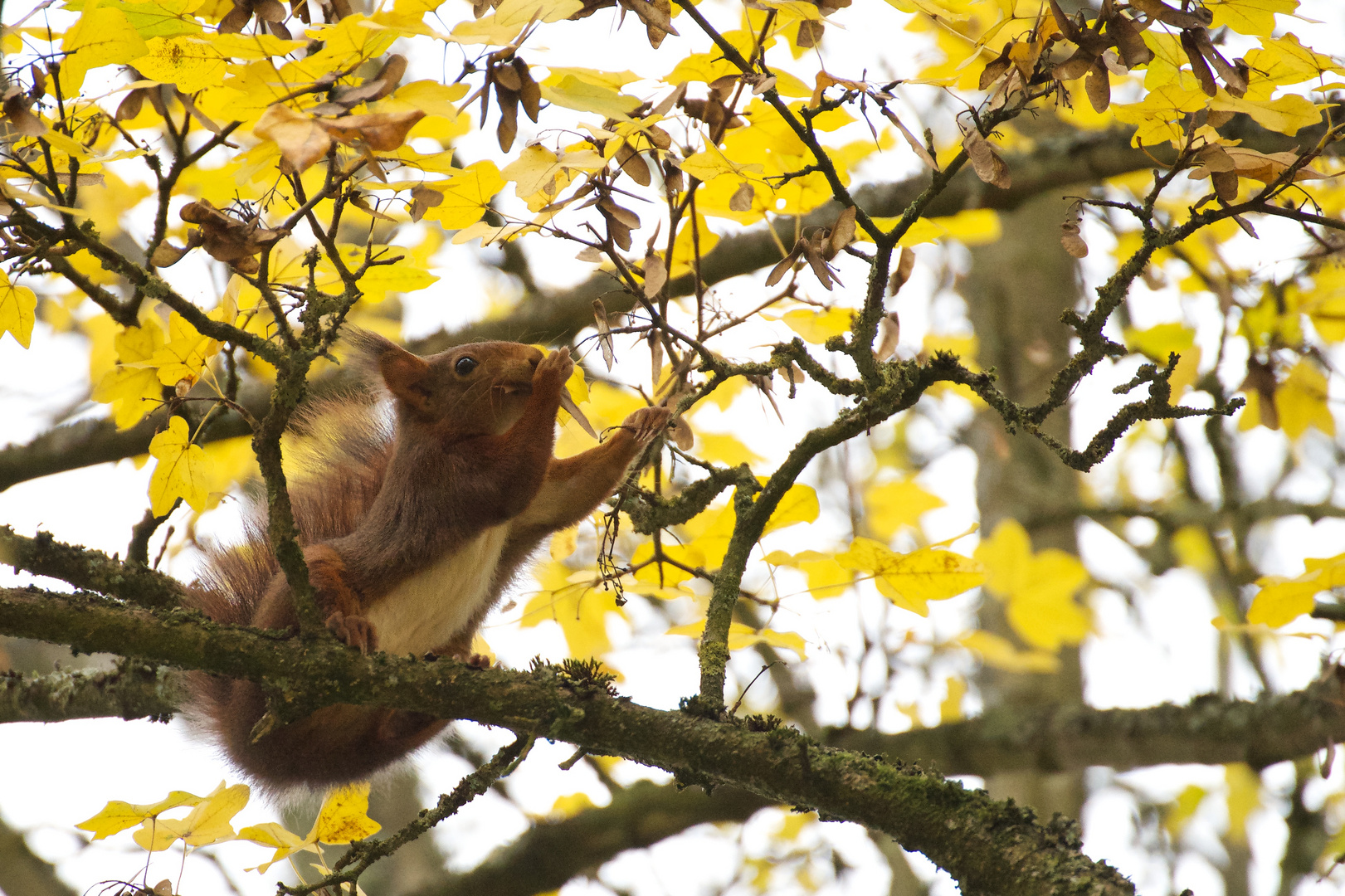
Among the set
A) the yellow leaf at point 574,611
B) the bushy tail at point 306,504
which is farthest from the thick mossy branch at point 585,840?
the bushy tail at point 306,504

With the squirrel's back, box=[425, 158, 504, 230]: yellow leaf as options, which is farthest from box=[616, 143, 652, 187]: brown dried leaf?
the squirrel's back

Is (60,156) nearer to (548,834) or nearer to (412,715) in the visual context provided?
(412,715)

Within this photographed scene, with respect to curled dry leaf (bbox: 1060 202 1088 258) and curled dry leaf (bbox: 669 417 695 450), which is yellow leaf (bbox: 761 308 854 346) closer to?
curled dry leaf (bbox: 669 417 695 450)

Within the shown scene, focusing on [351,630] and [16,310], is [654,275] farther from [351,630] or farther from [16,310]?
[16,310]

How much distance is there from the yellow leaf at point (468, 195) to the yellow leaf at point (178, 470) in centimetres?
54

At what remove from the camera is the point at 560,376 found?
7.43 feet

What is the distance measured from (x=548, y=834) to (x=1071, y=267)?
349 centimetres

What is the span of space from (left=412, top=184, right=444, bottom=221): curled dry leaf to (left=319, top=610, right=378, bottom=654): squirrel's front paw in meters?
0.83

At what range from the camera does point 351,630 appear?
1983mm

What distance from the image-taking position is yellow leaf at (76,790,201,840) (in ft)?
5.65

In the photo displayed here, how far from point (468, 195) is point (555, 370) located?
600 mm

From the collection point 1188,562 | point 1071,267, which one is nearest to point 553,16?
point 1071,267

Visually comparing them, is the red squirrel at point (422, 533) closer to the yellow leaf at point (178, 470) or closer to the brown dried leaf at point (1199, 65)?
the yellow leaf at point (178, 470)

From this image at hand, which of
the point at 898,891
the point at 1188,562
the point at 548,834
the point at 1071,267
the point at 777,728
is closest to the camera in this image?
the point at 777,728
